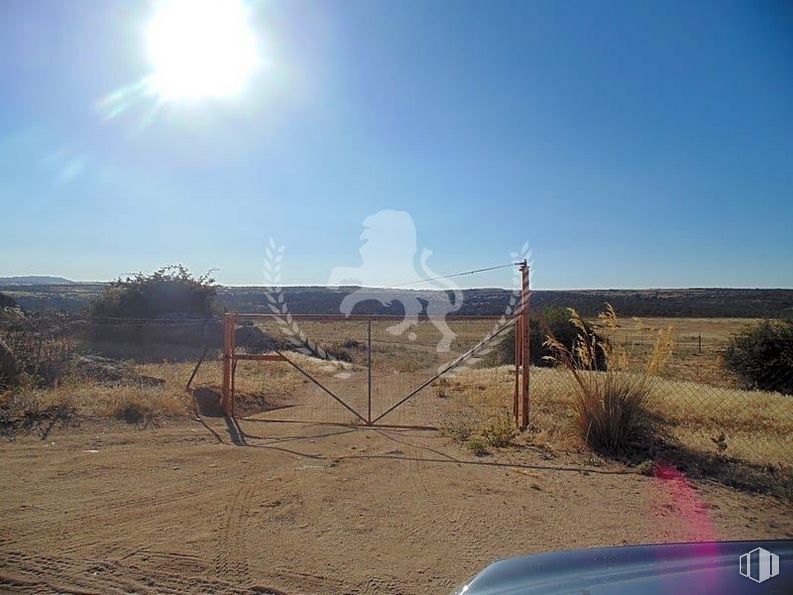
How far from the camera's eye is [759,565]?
2.39 meters

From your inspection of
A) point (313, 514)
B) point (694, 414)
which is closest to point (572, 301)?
point (694, 414)

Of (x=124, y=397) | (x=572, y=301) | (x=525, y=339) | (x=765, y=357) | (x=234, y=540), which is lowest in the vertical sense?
(x=234, y=540)

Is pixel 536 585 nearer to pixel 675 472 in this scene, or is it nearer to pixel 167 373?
pixel 675 472

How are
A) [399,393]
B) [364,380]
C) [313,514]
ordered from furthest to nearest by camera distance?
[364,380] → [399,393] → [313,514]

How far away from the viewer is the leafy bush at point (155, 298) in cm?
2914

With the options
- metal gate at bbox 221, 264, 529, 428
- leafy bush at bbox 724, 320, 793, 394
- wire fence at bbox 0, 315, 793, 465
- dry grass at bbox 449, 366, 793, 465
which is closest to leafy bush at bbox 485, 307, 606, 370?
metal gate at bbox 221, 264, 529, 428

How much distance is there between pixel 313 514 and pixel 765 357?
18.7 m

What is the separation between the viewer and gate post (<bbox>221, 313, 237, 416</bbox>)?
1073 centimetres

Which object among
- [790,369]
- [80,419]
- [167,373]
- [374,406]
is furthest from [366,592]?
[790,369]

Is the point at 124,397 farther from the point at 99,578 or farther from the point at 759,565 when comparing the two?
the point at 759,565

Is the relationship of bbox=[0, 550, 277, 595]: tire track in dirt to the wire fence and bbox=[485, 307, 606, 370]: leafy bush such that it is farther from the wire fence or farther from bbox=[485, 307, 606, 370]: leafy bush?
bbox=[485, 307, 606, 370]: leafy bush

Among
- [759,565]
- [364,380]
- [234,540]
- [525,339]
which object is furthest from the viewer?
[364,380]

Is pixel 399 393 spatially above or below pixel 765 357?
below

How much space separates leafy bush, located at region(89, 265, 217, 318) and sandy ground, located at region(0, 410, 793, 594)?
22.2 m
